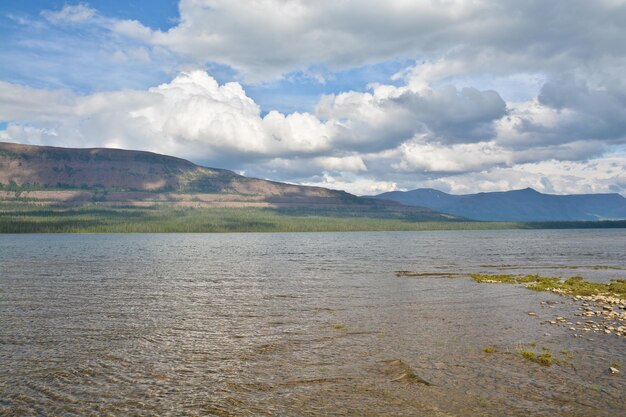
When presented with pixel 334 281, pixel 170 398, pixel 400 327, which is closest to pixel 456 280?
pixel 334 281

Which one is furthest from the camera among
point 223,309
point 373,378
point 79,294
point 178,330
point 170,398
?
point 79,294

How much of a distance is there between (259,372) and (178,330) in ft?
46.1

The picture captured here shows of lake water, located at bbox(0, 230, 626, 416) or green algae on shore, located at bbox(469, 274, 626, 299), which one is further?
green algae on shore, located at bbox(469, 274, 626, 299)

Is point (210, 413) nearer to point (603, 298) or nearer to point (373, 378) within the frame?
point (373, 378)

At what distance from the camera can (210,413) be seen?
21.8 metres

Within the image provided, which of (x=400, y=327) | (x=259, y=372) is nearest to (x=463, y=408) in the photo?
(x=259, y=372)

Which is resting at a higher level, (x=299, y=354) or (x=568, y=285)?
(x=568, y=285)

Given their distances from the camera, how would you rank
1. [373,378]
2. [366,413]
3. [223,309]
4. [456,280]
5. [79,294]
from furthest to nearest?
[456,280] → [79,294] → [223,309] → [373,378] → [366,413]

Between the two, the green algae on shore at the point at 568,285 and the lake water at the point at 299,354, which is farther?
the green algae on shore at the point at 568,285

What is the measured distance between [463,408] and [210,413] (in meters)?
12.2

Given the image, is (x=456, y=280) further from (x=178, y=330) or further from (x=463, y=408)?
(x=463, y=408)

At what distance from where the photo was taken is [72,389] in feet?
82.0

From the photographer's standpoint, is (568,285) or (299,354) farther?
(568,285)

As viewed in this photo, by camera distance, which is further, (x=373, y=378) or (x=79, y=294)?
(x=79, y=294)
